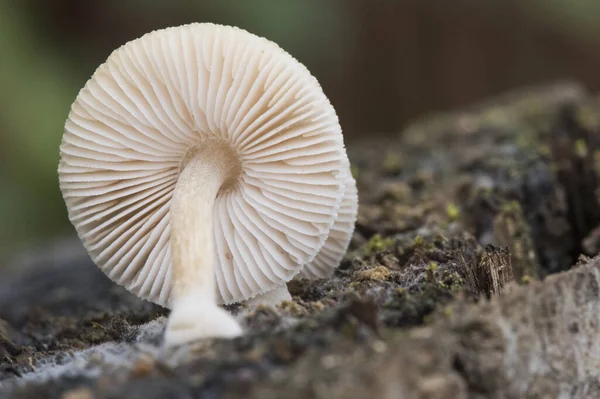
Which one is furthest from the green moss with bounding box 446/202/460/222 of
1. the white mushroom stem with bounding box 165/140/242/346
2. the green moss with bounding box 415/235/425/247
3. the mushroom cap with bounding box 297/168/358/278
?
the white mushroom stem with bounding box 165/140/242/346

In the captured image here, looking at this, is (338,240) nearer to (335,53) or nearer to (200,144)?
(200,144)

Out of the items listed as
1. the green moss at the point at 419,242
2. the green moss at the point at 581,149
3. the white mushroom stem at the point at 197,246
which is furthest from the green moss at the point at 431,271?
the green moss at the point at 581,149

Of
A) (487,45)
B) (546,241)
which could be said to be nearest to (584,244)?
(546,241)

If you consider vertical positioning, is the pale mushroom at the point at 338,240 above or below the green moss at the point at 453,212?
below

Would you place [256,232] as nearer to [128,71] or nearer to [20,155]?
[128,71]

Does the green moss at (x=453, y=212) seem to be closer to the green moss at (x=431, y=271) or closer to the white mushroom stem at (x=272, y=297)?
the green moss at (x=431, y=271)

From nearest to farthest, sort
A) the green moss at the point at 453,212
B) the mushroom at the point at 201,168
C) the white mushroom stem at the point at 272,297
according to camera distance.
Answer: the mushroom at the point at 201,168 → the white mushroom stem at the point at 272,297 → the green moss at the point at 453,212
